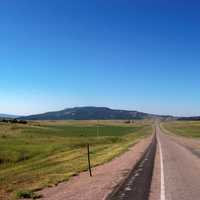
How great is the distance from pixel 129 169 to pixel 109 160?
8204 mm

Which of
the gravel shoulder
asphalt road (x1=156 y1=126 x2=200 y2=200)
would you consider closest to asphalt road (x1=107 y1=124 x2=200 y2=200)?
asphalt road (x1=156 y1=126 x2=200 y2=200)

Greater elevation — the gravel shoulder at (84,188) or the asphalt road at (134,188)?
the asphalt road at (134,188)

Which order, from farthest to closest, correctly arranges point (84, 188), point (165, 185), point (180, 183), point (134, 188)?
point (180, 183)
point (165, 185)
point (84, 188)
point (134, 188)

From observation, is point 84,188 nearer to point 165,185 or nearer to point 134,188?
point 134,188

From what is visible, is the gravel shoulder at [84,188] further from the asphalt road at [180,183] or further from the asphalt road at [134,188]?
the asphalt road at [180,183]

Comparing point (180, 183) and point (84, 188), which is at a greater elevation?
point (180, 183)

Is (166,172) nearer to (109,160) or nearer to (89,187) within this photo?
(89,187)

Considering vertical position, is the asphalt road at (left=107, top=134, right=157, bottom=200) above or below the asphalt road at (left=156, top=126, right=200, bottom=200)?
below

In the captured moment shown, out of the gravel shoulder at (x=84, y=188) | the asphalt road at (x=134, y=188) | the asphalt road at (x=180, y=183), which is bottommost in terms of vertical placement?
the gravel shoulder at (x=84, y=188)

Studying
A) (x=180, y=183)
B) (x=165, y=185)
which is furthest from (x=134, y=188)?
(x=180, y=183)

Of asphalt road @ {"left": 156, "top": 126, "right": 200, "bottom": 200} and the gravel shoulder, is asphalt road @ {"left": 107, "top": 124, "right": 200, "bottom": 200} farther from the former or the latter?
the gravel shoulder

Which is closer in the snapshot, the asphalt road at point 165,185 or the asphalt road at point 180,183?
the asphalt road at point 165,185

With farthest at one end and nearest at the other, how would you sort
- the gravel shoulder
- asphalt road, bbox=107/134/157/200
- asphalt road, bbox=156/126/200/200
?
the gravel shoulder → asphalt road, bbox=156/126/200/200 → asphalt road, bbox=107/134/157/200

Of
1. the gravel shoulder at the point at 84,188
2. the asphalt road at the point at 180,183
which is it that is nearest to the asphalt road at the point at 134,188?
the gravel shoulder at the point at 84,188
